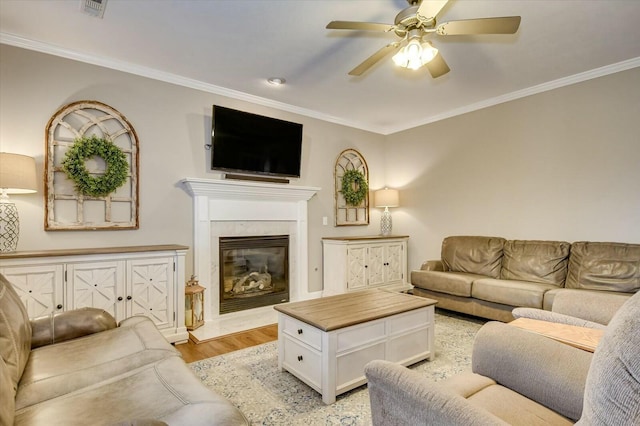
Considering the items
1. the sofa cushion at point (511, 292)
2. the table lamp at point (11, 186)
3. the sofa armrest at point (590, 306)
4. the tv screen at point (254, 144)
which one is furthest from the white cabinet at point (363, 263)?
the table lamp at point (11, 186)

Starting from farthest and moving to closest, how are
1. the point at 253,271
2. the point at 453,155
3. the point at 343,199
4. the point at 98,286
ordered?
1. the point at 343,199
2. the point at 453,155
3. the point at 253,271
4. the point at 98,286

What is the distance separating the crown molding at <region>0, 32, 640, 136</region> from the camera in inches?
113

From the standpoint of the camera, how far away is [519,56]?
10.2 feet

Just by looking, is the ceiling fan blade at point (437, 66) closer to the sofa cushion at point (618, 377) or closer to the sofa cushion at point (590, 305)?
the sofa cushion at point (590, 305)

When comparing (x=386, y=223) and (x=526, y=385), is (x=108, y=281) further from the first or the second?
(x=386, y=223)

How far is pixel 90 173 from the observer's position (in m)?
3.03

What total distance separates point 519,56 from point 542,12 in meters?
0.72

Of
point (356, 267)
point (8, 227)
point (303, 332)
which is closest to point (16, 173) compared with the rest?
point (8, 227)

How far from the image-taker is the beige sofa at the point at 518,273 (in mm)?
3031

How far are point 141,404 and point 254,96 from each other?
144 inches

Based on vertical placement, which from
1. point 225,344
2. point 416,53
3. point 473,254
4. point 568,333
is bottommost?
point 225,344

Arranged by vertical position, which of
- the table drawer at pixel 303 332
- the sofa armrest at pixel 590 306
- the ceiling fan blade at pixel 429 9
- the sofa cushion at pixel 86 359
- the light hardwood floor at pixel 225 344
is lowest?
the light hardwood floor at pixel 225 344

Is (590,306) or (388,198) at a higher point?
(388,198)

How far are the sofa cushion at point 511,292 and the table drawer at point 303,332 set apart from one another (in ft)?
7.25
